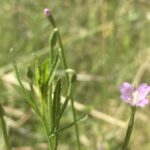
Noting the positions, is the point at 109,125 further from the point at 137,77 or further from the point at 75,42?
the point at 75,42

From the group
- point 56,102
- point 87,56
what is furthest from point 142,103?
point 87,56

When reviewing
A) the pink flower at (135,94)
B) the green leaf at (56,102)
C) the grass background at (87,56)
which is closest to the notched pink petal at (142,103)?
the pink flower at (135,94)

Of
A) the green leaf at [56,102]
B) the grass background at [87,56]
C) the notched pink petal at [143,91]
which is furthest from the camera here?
the grass background at [87,56]

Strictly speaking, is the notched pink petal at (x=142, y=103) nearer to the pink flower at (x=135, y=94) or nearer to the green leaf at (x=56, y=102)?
the pink flower at (x=135, y=94)

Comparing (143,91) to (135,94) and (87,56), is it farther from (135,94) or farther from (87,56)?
(87,56)

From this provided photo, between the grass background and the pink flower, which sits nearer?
the pink flower

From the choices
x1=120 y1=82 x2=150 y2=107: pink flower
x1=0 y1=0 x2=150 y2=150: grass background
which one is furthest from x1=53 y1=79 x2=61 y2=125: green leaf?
x1=0 y1=0 x2=150 y2=150: grass background

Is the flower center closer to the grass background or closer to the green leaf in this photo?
the green leaf
